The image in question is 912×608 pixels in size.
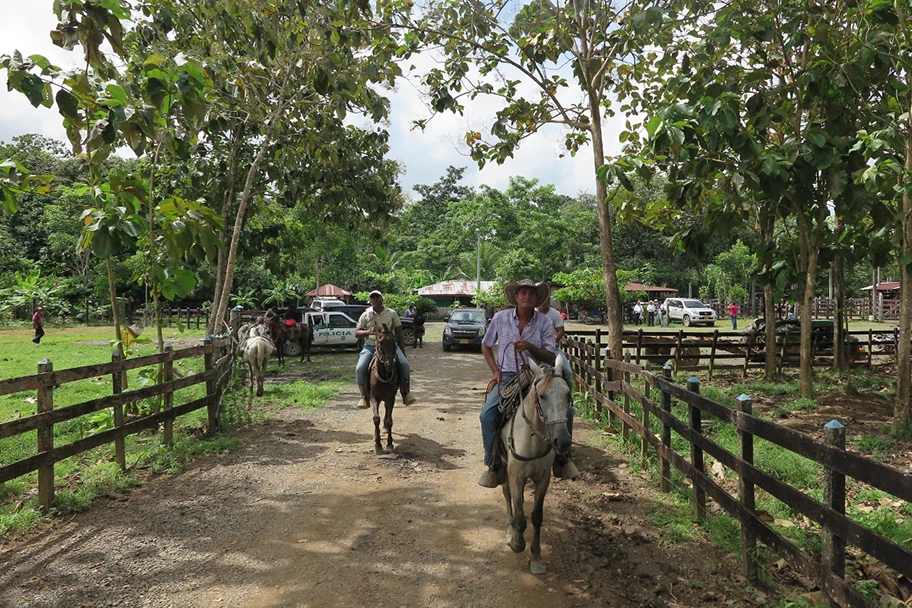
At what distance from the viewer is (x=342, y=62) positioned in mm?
9672

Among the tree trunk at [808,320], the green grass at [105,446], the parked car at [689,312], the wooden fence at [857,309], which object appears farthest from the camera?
the wooden fence at [857,309]

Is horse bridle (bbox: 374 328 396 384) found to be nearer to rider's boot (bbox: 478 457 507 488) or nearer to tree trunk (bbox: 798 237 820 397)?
rider's boot (bbox: 478 457 507 488)

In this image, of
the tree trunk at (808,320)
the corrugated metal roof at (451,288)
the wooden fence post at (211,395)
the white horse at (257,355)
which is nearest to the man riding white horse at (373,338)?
the wooden fence post at (211,395)

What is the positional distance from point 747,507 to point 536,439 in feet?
5.05

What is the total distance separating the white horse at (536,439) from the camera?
3.89m

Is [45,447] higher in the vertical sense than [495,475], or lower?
higher

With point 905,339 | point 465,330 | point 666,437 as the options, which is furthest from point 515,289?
point 465,330

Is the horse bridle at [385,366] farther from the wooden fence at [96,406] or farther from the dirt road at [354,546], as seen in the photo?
the wooden fence at [96,406]

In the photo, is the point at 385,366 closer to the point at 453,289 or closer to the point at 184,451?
the point at 184,451

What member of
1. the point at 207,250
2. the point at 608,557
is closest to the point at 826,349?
the point at 608,557

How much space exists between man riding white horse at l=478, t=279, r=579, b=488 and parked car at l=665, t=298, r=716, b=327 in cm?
3210

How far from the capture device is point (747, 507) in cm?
410

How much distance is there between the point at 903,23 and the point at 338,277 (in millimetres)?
42599

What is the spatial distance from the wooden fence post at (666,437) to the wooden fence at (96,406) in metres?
5.64
